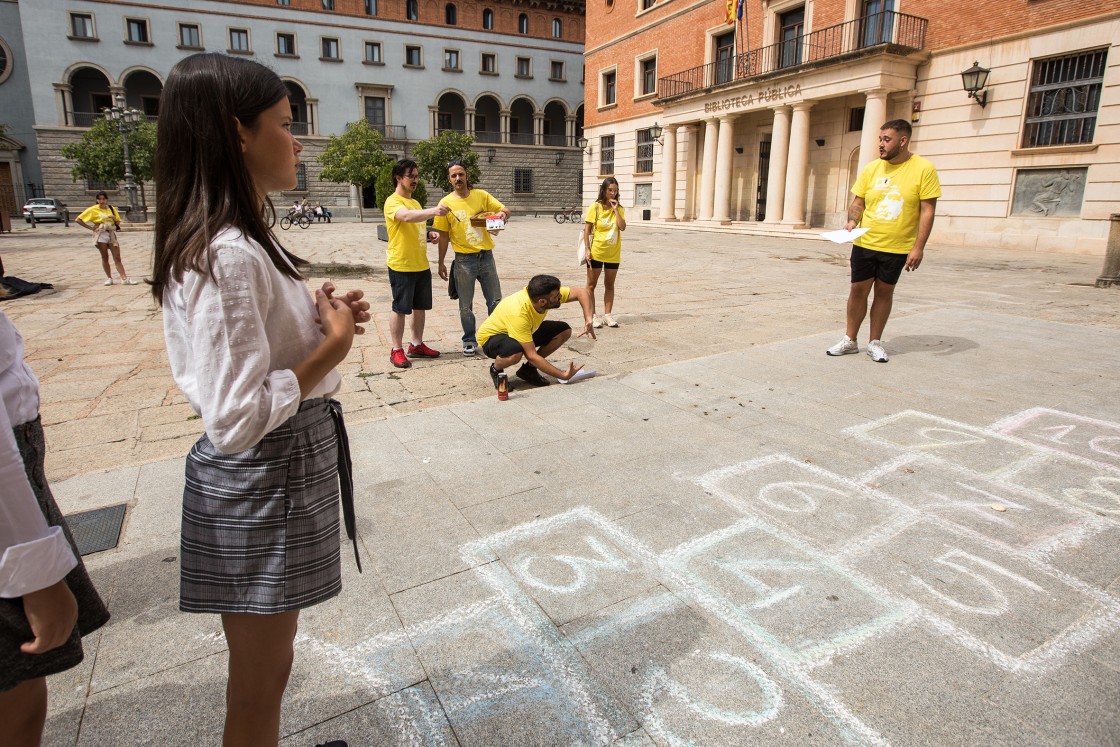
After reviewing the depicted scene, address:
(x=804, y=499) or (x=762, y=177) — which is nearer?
(x=804, y=499)

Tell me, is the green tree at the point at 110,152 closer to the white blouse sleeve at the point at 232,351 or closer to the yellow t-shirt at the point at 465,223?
the yellow t-shirt at the point at 465,223

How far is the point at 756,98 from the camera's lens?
23500mm

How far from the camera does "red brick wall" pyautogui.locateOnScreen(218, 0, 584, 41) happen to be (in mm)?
42250

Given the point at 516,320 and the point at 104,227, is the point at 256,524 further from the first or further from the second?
the point at 104,227

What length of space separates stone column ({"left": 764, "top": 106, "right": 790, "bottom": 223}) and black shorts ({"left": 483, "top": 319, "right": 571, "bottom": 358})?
1945 centimetres

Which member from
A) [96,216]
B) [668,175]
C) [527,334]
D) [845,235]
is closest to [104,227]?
[96,216]

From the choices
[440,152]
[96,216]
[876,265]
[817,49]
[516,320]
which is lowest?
[516,320]

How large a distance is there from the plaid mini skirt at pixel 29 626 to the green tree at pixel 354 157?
121 ft

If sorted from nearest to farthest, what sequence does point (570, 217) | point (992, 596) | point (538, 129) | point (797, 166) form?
1. point (992, 596)
2. point (797, 166)
3. point (570, 217)
4. point (538, 129)

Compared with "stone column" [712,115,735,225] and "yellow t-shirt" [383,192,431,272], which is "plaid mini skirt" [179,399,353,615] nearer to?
"yellow t-shirt" [383,192,431,272]

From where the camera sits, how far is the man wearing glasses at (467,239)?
5.89 metres

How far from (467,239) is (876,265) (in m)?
3.65

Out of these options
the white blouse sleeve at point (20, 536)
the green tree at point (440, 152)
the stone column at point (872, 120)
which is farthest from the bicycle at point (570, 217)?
the white blouse sleeve at point (20, 536)

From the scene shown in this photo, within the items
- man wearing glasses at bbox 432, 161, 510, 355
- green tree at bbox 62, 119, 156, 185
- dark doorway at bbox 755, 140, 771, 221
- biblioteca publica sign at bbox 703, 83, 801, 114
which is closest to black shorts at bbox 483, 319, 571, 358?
man wearing glasses at bbox 432, 161, 510, 355
